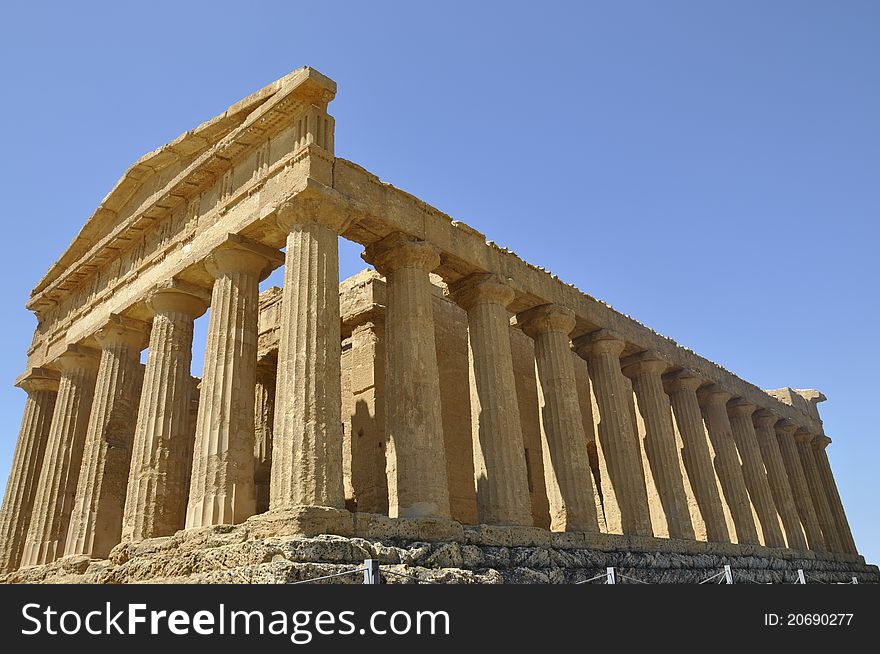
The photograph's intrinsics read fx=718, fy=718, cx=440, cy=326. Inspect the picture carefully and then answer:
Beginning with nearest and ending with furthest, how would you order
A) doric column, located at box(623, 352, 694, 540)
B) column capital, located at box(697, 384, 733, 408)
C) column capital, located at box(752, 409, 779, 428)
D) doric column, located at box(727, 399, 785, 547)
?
doric column, located at box(623, 352, 694, 540), doric column, located at box(727, 399, 785, 547), column capital, located at box(697, 384, 733, 408), column capital, located at box(752, 409, 779, 428)

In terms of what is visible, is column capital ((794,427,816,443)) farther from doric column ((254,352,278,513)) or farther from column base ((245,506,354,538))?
column base ((245,506,354,538))

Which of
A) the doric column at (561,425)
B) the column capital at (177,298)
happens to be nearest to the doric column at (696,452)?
the doric column at (561,425)

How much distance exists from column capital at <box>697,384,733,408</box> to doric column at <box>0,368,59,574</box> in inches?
770

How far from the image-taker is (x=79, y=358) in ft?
59.6

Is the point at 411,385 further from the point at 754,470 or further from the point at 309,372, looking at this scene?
the point at 754,470

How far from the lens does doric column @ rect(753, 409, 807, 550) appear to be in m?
24.8

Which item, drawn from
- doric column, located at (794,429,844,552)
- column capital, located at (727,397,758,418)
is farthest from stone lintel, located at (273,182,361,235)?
doric column, located at (794,429,844,552)

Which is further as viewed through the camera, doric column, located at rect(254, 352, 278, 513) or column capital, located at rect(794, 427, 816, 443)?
column capital, located at rect(794, 427, 816, 443)

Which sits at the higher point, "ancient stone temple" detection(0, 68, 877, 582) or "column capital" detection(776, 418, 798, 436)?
"column capital" detection(776, 418, 798, 436)

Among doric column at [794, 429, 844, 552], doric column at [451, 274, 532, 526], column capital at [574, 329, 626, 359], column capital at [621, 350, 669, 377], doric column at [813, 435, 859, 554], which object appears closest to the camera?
doric column at [451, 274, 532, 526]

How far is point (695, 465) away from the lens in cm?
2100

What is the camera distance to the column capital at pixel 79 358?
59.1ft

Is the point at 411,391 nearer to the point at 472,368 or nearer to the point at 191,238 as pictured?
the point at 472,368

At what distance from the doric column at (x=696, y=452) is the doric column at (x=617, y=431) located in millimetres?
3076
